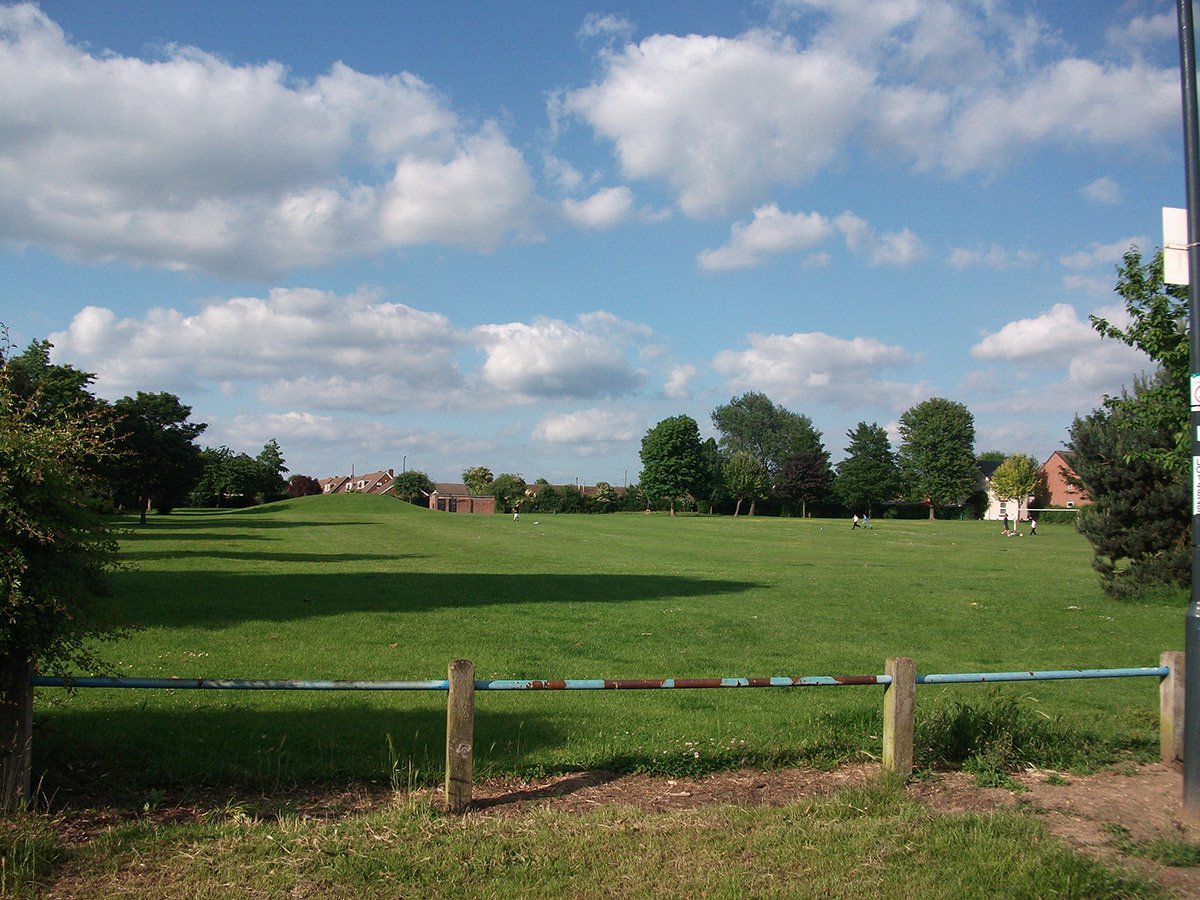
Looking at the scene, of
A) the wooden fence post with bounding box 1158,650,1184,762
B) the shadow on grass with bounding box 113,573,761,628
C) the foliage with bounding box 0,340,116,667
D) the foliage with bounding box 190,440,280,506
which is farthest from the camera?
the foliage with bounding box 190,440,280,506

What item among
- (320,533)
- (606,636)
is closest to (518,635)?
(606,636)

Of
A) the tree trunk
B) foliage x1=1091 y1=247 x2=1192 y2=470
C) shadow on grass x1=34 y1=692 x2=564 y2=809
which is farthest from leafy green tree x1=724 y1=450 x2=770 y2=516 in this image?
the tree trunk

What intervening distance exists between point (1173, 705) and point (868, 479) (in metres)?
114

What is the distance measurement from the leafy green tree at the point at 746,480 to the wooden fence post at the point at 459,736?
111268 mm

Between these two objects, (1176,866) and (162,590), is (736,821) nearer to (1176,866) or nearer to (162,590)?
(1176,866)

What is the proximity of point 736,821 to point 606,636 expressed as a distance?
9.41m

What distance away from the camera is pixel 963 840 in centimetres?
565

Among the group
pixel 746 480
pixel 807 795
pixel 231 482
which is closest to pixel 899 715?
pixel 807 795

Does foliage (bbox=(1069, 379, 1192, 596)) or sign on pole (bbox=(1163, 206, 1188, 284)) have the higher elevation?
sign on pole (bbox=(1163, 206, 1188, 284))

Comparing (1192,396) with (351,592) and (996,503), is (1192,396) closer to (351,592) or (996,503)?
(351,592)

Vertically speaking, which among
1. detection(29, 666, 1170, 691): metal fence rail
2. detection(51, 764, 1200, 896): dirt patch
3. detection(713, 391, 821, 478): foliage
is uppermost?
detection(713, 391, 821, 478): foliage

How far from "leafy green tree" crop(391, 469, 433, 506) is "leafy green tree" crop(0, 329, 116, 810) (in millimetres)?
135077

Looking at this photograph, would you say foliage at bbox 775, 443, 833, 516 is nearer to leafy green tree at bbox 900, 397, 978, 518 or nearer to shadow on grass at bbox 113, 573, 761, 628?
leafy green tree at bbox 900, 397, 978, 518

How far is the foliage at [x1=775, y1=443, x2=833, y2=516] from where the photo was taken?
11688 cm
